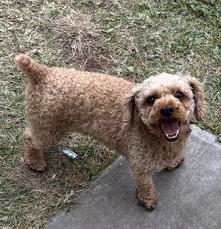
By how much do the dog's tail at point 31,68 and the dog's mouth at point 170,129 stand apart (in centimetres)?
83

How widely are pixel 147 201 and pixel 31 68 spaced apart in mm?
1163

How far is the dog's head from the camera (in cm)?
289

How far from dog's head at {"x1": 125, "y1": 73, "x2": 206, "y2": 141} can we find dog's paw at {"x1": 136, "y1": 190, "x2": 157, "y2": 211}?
557mm

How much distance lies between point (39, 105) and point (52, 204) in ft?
2.43

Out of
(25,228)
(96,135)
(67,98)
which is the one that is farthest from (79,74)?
(25,228)

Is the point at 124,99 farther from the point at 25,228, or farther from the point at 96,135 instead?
the point at 25,228

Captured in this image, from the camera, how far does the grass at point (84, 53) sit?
372 cm

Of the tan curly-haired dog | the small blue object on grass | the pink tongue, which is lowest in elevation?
the small blue object on grass

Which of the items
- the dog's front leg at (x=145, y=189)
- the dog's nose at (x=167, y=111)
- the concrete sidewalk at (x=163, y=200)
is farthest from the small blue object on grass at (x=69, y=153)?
the dog's nose at (x=167, y=111)

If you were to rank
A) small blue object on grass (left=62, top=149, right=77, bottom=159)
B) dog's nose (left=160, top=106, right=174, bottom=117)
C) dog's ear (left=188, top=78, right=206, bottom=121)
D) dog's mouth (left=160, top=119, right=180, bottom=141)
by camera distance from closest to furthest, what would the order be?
dog's nose (left=160, top=106, right=174, bottom=117), dog's mouth (left=160, top=119, right=180, bottom=141), dog's ear (left=188, top=78, right=206, bottom=121), small blue object on grass (left=62, top=149, right=77, bottom=159)

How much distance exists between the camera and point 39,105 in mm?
3301

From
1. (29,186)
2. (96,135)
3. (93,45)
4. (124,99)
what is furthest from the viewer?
(93,45)

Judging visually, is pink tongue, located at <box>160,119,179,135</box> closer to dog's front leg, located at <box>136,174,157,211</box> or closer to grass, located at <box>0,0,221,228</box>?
dog's front leg, located at <box>136,174,157,211</box>

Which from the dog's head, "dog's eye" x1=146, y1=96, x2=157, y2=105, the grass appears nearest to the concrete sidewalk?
the grass
